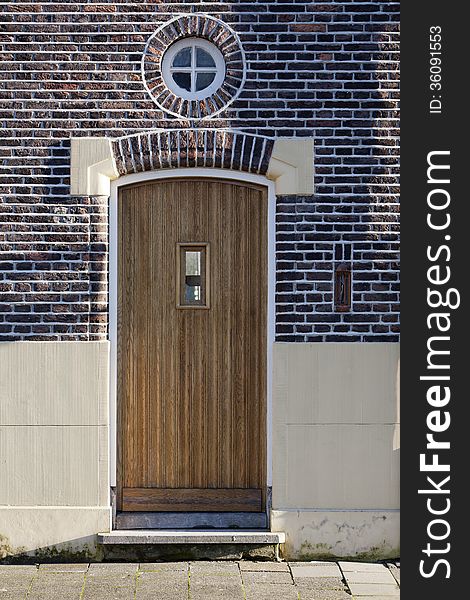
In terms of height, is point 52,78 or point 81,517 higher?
point 52,78

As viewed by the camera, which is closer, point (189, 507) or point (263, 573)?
point (263, 573)

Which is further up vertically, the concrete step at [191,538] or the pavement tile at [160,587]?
the concrete step at [191,538]

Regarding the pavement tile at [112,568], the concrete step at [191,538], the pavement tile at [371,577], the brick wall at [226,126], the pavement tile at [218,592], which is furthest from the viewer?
the brick wall at [226,126]

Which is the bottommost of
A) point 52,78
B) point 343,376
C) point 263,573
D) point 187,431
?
point 263,573

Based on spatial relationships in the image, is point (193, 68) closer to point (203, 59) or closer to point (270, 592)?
point (203, 59)

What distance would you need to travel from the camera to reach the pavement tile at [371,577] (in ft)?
19.2

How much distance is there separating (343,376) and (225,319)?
0.90 m

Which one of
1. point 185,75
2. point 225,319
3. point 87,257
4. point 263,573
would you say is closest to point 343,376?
point 225,319

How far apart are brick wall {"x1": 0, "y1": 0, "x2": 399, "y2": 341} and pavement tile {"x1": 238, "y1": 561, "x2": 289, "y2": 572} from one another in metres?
1.50

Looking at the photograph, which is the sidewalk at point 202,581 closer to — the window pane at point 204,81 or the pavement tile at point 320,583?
the pavement tile at point 320,583

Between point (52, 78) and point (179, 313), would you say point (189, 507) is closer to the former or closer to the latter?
point (179, 313)

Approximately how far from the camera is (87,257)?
6211 millimetres

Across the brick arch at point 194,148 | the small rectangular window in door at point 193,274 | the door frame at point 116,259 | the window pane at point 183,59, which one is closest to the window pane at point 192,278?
the small rectangular window in door at point 193,274

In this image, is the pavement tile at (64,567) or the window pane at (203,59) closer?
the pavement tile at (64,567)
